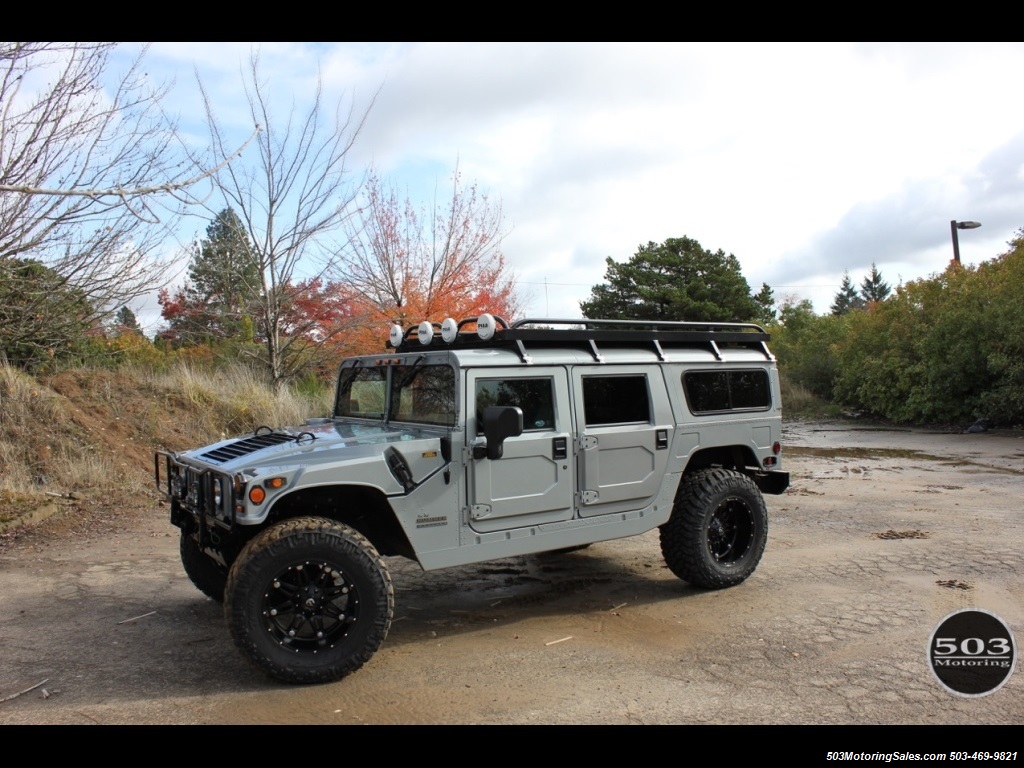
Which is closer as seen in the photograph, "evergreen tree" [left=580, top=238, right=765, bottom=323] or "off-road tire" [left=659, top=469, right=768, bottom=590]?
"off-road tire" [left=659, top=469, right=768, bottom=590]

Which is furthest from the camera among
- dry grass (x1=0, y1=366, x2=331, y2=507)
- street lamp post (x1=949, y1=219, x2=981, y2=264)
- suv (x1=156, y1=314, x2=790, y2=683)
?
street lamp post (x1=949, y1=219, x2=981, y2=264)

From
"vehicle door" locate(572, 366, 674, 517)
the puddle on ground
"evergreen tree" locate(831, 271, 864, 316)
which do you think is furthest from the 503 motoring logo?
"evergreen tree" locate(831, 271, 864, 316)

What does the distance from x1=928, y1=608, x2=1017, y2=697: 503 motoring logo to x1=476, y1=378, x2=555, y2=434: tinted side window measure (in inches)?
105

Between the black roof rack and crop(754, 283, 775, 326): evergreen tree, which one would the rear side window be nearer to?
the black roof rack

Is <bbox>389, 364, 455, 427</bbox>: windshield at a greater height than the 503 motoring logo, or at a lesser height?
greater

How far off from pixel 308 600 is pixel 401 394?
177 centimetres

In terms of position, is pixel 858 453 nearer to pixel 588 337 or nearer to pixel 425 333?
pixel 588 337

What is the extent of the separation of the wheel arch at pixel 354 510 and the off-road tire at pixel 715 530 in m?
2.23

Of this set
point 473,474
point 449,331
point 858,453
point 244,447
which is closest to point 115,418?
point 244,447

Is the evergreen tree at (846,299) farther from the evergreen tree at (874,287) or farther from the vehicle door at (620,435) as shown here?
the vehicle door at (620,435)

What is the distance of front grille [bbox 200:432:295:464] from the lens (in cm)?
464

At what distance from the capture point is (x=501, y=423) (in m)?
4.37

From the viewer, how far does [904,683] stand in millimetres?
3988
